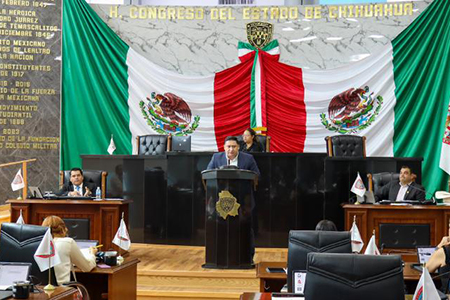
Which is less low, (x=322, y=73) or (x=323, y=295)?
(x=322, y=73)

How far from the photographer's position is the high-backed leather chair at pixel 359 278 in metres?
2.93

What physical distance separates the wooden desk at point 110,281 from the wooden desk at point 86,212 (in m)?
2.69

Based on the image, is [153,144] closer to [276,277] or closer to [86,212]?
[86,212]

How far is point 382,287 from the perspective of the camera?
2926 mm

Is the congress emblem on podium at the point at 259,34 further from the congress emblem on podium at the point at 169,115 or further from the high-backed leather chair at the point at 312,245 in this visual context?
the high-backed leather chair at the point at 312,245

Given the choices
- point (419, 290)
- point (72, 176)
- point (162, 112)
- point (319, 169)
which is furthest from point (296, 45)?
point (419, 290)

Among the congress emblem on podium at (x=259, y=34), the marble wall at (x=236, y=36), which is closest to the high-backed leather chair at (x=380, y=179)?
the marble wall at (x=236, y=36)

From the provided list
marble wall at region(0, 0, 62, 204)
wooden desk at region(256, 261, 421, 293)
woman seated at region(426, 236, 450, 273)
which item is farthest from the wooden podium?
marble wall at region(0, 0, 62, 204)

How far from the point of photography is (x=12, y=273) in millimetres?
4207

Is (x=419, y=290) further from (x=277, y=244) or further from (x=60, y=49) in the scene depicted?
(x=60, y=49)

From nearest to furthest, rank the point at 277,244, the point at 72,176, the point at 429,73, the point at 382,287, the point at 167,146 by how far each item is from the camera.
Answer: the point at 382,287 → the point at 72,176 → the point at 277,244 → the point at 167,146 → the point at 429,73

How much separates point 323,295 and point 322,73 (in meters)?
10.1

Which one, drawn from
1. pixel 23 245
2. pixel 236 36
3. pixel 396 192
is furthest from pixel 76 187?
pixel 236 36

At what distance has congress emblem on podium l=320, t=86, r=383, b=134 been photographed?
12.7m
